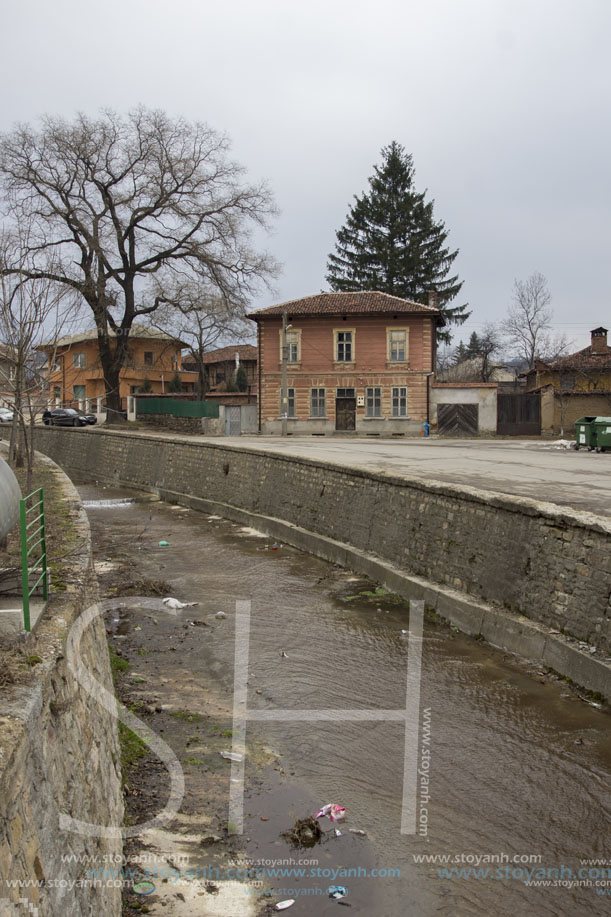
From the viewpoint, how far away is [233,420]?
131 ft

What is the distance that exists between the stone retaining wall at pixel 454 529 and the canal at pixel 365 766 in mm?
782

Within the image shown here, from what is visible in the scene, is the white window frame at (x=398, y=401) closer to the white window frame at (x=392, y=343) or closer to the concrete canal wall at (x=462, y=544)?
the white window frame at (x=392, y=343)

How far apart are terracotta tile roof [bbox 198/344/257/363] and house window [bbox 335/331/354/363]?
900 inches

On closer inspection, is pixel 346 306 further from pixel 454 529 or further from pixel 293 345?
pixel 454 529

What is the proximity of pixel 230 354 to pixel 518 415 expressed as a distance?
3219 centimetres

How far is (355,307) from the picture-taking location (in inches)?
1544

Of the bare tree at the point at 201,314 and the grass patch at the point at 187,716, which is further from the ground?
the bare tree at the point at 201,314

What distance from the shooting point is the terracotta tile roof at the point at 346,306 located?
3872 cm

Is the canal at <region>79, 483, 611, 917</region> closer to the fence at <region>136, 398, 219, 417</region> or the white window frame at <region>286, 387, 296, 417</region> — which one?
the fence at <region>136, 398, 219, 417</region>

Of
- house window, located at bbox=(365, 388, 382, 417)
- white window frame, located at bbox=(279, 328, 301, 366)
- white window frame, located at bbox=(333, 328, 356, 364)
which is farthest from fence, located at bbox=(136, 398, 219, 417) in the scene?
house window, located at bbox=(365, 388, 382, 417)

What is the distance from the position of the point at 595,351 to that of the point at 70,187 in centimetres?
2829

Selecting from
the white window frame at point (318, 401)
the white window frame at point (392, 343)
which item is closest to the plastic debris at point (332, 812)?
the white window frame at point (318, 401)

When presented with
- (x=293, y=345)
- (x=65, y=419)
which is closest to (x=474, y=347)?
(x=293, y=345)

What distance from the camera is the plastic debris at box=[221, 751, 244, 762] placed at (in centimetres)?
650
